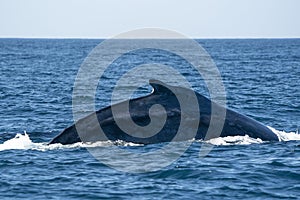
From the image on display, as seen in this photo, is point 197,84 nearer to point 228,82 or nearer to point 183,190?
point 228,82

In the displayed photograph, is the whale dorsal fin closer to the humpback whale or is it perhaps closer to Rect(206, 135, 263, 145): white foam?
the humpback whale

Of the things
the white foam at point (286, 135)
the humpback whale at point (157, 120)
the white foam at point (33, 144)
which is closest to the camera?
the humpback whale at point (157, 120)

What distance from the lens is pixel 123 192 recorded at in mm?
10078

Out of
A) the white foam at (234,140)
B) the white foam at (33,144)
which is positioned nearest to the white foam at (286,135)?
the white foam at (234,140)

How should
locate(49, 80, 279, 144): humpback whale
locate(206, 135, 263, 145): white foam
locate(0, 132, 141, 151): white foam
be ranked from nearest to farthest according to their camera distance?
locate(49, 80, 279, 144): humpback whale, locate(0, 132, 141, 151): white foam, locate(206, 135, 263, 145): white foam

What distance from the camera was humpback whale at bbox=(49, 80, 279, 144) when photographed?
12.1m

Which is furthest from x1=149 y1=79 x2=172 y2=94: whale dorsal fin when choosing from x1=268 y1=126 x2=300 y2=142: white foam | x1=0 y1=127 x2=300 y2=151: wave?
x1=268 y1=126 x2=300 y2=142: white foam

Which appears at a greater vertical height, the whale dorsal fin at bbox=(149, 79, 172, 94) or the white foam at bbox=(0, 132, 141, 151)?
the whale dorsal fin at bbox=(149, 79, 172, 94)

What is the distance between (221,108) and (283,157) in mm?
1541

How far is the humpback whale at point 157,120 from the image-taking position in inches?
476

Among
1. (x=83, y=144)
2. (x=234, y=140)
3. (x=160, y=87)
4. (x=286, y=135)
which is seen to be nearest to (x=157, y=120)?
(x=160, y=87)

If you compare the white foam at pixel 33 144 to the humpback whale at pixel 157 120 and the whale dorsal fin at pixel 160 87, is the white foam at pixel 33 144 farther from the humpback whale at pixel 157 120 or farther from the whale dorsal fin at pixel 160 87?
the whale dorsal fin at pixel 160 87

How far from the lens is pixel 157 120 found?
1223cm

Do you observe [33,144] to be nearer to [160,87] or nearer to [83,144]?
[83,144]
